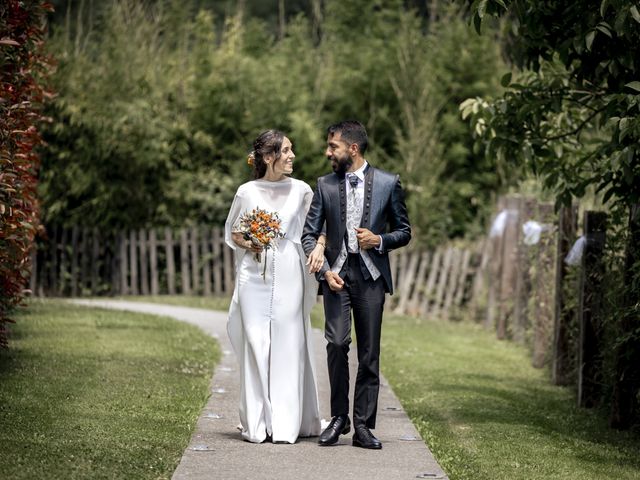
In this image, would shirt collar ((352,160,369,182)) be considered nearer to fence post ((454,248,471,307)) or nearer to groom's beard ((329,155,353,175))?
groom's beard ((329,155,353,175))

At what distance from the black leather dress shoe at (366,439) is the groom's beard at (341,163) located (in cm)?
164

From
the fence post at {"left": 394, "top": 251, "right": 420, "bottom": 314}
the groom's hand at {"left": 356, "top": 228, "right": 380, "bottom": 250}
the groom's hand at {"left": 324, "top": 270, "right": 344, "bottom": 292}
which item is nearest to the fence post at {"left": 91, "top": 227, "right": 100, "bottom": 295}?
the fence post at {"left": 394, "top": 251, "right": 420, "bottom": 314}

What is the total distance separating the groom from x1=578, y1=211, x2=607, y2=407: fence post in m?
3.00

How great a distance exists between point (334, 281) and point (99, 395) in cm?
258

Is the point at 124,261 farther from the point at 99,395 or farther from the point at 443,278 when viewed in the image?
the point at 99,395

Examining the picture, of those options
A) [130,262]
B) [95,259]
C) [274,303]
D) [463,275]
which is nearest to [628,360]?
[274,303]

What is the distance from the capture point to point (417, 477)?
7.05 meters

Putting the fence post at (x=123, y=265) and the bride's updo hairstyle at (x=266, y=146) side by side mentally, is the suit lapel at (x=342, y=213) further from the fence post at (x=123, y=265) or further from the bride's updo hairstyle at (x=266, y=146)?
the fence post at (x=123, y=265)

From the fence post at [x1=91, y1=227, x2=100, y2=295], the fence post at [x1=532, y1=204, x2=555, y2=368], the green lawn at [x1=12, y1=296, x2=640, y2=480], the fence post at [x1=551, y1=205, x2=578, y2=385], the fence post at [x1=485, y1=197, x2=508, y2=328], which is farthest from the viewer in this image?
the fence post at [x1=91, y1=227, x2=100, y2=295]

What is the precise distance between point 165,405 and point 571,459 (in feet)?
9.79

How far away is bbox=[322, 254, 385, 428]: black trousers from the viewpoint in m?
7.96

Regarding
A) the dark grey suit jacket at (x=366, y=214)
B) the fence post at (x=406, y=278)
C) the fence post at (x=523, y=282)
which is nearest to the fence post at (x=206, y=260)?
the fence post at (x=406, y=278)

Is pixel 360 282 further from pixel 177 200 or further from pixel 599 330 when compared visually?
pixel 177 200

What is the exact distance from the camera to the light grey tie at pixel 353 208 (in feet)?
26.3
